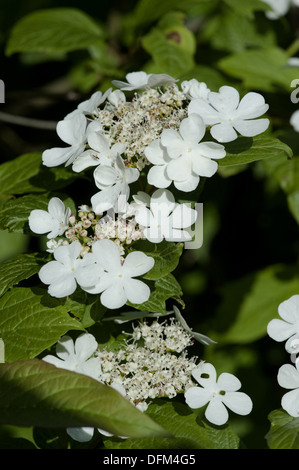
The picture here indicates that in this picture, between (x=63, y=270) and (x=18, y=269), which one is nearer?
(x=63, y=270)

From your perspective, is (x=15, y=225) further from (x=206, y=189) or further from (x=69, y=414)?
(x=206, y=189)

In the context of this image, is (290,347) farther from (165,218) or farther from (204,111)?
(204,111)

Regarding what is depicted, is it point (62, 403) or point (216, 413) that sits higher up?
point (62, 403)

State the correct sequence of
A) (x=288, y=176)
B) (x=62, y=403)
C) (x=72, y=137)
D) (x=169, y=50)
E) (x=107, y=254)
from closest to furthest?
1. (x=62, y=403)
2. (x=107, y=254)
3. (x=72, y=137)
4. (x=288, y=176)
5. (x=169, y=50)

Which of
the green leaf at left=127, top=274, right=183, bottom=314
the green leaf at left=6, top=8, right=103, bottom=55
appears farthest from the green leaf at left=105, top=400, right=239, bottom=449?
the green leaf at left=6, top=8, right=103, bottom=55

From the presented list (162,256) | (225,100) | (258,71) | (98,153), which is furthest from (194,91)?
(258,71)

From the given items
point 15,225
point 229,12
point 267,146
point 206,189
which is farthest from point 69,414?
point 229,12
